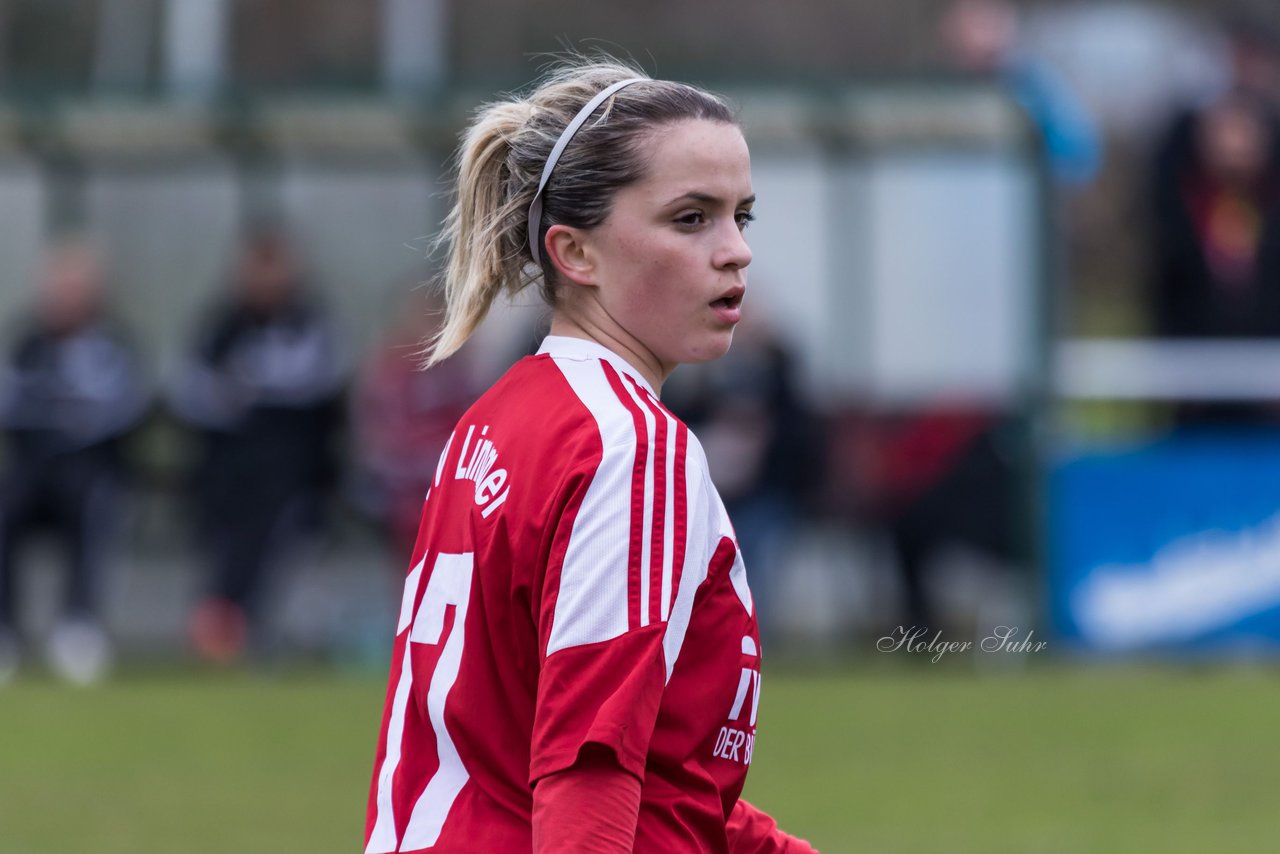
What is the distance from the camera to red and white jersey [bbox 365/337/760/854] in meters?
2.41

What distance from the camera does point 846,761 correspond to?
8.47m

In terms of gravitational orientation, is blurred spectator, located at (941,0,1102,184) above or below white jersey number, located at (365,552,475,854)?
below

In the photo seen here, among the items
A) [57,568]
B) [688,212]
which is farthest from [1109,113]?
[688,212]

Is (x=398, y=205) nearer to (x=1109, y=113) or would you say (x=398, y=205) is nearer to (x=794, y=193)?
(x=794, y=193)

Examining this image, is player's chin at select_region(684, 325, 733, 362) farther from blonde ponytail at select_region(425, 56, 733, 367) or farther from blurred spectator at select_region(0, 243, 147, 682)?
blurred spectator at select_region(0, 243, 147, 682)

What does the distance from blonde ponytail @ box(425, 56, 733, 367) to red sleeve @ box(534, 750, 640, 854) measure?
2.33 feet

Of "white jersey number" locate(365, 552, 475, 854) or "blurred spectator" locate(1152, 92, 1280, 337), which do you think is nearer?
"white jersey number" locate(365, 552, 475, 854)

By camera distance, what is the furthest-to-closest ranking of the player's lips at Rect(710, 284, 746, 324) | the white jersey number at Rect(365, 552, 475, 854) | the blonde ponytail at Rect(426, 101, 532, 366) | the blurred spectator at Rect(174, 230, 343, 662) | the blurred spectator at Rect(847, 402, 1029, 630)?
1. the blurred spectator at Rect(847, 402, 1029, 630)
2. the blurred spectator at Rect(174, 230, 343, 662)
3. the blonde ponytail at Rect(426, 101, 532, 366)
4. the player's lips at Rect(710, 284, 746, 324)
5. the white jersey number at Rect(365, 552, 475, 854)

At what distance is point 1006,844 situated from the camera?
669 centimetres

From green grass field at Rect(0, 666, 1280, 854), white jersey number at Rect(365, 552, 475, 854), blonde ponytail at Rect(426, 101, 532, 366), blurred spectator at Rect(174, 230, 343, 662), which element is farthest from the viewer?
blurred spectator at Rect(174, 230, 343, 662)

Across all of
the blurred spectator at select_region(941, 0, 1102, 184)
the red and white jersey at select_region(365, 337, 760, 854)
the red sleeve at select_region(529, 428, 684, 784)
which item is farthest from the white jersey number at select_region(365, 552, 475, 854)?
the blurred spectator at select_region(941, 0, 1102, 184)

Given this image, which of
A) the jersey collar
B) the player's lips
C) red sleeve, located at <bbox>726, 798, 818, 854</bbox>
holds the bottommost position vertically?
red sleeve, located at <bbox>726, 798, 818, 854</bbox>

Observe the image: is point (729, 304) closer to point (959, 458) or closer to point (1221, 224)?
point (959, 458)

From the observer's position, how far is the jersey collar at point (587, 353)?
267 cm
